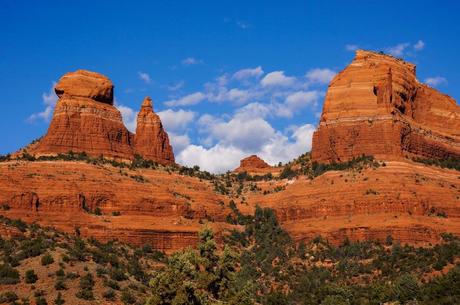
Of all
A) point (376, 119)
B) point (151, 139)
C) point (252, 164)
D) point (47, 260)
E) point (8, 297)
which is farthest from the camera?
point (252, 164)

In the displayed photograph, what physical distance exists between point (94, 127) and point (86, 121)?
1.29 metres

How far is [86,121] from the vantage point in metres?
127

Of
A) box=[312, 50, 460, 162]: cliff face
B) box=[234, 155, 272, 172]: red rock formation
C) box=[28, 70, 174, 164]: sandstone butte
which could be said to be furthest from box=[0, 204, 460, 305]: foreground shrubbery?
box=[234, 155, 272, 172]: red rock formation

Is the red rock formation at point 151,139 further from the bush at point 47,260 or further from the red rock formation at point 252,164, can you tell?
the bush at point 47,260

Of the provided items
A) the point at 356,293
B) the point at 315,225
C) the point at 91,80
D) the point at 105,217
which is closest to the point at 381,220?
the point at 315,225

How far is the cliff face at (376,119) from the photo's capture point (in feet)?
405

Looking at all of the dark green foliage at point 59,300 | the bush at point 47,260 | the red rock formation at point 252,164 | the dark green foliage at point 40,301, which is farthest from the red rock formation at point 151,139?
the dark green foliage at point 40,301

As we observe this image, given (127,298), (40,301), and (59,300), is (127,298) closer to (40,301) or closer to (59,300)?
(59,300)

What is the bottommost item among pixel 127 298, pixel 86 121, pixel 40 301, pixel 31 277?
pixel 40 301

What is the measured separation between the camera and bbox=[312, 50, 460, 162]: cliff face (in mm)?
123375

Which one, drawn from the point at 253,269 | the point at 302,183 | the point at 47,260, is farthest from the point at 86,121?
the point at 47,260

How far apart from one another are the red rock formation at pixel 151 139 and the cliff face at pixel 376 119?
67.7 feet

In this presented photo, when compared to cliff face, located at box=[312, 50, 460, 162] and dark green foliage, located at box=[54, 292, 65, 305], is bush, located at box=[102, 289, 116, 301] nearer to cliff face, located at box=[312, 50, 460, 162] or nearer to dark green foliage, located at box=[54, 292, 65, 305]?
dark green foliage, located at box=[54, 292, 65, 305]

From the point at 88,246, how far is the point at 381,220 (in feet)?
106
